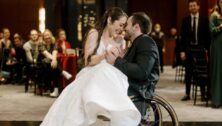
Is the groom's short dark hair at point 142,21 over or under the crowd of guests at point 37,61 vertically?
over

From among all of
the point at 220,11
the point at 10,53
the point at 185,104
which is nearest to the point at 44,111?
the point at 185,104

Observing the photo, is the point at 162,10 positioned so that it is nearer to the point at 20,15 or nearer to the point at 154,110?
the point at 20,15

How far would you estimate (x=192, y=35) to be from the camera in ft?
29.1

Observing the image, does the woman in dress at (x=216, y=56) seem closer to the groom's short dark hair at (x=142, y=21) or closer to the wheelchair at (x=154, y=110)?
the wheelchair at (x=154, y=110)

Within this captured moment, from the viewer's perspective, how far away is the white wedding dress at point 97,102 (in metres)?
3.86

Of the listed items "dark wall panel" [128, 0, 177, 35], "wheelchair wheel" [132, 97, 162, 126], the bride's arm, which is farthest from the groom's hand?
"dark wall panel" [128, 0, 177, 35]

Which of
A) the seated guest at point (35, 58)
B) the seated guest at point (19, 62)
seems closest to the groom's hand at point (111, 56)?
the seated guest at point (35, 58)

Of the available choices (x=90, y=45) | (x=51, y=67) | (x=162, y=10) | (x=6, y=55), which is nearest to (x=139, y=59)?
(x=90, y=45)

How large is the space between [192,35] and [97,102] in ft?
17.3

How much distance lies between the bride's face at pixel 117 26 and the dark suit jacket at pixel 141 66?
28 cm

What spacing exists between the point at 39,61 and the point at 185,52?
2872mm

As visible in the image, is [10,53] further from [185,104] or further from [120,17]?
[120,17]

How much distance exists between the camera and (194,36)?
8836 mm

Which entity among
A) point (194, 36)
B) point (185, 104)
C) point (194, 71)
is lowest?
point (185, 104)
